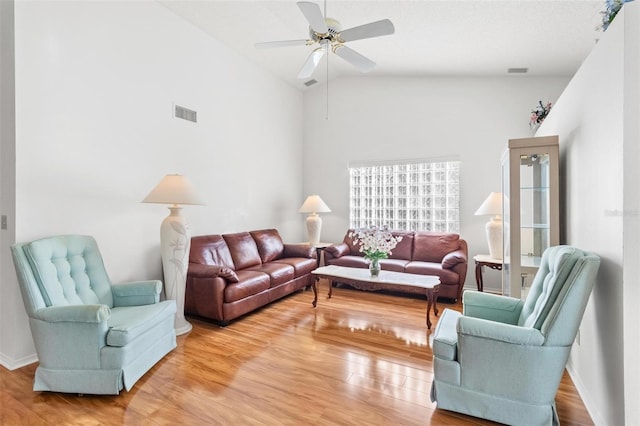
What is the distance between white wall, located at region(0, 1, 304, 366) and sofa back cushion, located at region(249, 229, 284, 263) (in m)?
0.29

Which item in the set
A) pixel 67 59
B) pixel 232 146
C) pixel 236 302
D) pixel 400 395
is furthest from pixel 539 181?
pixel 67 59

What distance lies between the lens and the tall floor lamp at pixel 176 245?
3.14 metres

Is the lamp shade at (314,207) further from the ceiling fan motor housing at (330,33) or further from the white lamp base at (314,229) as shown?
the ceiling fan motor housing at (330,33)

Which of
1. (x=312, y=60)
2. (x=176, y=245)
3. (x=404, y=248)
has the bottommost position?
(x=404, y=248)

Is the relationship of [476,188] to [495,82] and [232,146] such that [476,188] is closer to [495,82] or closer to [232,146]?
[495,82]

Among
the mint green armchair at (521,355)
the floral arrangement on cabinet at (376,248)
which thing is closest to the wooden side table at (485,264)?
the floral arrangement on cabinet at (376,248)

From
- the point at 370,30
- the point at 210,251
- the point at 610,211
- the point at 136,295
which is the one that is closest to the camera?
the point at 610,211

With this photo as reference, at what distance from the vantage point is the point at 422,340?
3084mm

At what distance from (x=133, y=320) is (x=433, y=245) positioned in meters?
3.95

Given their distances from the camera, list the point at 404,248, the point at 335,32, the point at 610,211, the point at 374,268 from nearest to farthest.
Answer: the point at 610,211 < the point at 335,32 < the point at 374,268 < the point at 404,248

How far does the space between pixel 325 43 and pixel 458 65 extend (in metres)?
2.59

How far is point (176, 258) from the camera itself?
327 cm

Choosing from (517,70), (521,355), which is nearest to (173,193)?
(521,355)

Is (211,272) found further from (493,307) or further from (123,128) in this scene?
(493,307)
